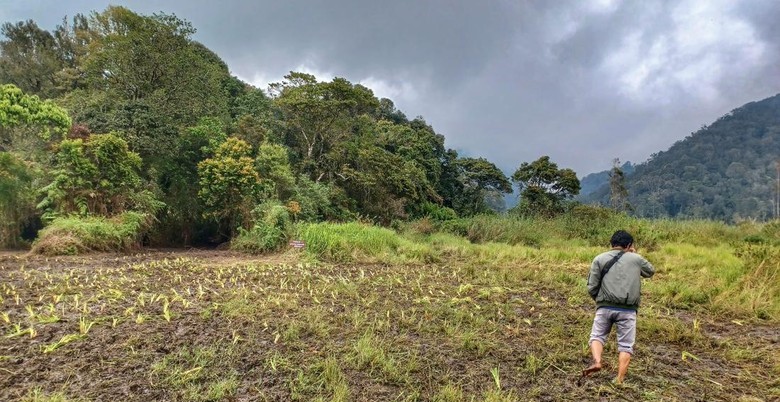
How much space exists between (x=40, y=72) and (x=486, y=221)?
76.6ft

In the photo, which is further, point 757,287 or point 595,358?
point 757,287

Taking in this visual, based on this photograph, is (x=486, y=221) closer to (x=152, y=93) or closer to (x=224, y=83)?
(x=152, y=93)

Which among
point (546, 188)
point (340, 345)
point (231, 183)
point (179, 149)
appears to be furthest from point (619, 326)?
point (546, 188)

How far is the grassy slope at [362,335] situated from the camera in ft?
10.7

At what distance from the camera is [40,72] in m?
21.2

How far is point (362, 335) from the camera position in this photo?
4.34 m

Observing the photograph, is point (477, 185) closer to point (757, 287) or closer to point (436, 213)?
point (436, 213)

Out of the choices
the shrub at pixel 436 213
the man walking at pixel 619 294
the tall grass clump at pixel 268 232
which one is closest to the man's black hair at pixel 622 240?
the man walking at pixel 619 294

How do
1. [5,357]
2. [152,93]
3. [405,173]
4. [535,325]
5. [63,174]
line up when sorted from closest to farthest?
[5,357], [535,325], [63,174], [152,93], [405,173]

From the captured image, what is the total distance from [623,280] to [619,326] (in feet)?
1.36

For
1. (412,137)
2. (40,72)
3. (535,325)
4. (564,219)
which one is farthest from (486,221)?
(40,72)

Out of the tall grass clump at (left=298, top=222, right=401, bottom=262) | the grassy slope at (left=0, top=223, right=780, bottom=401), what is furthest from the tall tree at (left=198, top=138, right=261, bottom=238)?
the grassy slope at (left=0, top=223, right=780, bottom=401)

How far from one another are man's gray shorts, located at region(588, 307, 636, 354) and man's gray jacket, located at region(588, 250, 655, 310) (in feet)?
0.21

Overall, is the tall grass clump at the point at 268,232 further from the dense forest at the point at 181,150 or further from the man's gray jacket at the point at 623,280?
the man's gray jacket at the point at 623,280
